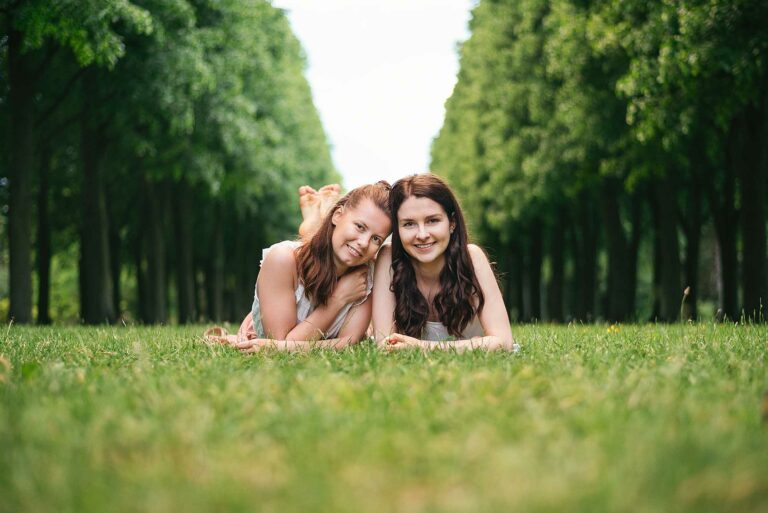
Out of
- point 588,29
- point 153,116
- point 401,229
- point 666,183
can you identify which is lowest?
point 401,229

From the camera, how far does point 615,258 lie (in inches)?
767

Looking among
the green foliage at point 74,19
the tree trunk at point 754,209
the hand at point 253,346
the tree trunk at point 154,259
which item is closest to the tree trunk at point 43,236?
the tree trunk at point 154,259

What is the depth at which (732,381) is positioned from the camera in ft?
12.6

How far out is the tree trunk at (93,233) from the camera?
1623 centimetres

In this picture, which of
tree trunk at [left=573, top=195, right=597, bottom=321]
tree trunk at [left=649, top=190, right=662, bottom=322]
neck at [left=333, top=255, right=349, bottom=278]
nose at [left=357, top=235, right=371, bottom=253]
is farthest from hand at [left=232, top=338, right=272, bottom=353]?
tree trunk at [left=573, top=195, right=597, bottom=321]

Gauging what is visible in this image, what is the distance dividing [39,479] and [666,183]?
16.9 metres

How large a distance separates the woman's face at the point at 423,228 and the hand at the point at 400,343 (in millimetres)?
772

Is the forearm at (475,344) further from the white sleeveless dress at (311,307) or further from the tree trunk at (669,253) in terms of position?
the tree trunk at (669,253)

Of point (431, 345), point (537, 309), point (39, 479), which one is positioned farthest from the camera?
point (537, 309)

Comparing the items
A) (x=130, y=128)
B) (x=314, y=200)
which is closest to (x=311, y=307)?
(x=314, y=200)

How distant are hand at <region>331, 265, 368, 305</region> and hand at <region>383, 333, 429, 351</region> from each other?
94cm

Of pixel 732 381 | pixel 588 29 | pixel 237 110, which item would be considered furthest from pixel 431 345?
pixel 237 110

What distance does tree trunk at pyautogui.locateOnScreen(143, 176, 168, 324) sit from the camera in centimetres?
1955

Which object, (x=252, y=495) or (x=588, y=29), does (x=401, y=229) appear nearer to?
(x=252, y=495)
